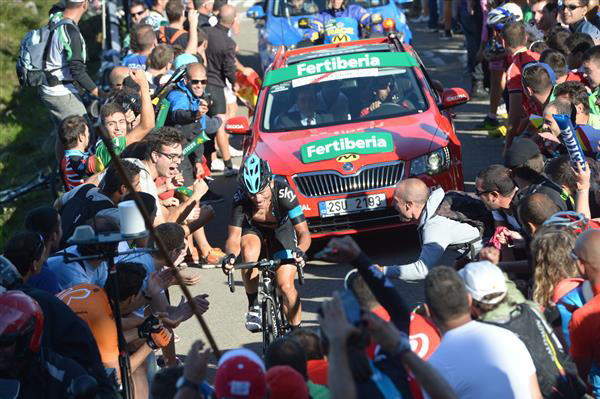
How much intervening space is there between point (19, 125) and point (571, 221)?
1430cm

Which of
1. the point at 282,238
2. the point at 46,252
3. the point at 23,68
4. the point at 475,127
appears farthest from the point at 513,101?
the point at 46,252

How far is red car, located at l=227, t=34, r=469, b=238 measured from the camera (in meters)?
9.90

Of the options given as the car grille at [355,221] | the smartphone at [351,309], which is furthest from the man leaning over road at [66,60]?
the smartphone at [351,309]

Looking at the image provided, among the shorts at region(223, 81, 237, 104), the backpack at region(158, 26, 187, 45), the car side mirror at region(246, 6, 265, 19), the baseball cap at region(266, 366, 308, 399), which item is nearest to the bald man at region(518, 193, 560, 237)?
the baseball cap at region(266, 366, 308, 399)

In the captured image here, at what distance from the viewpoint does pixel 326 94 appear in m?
11.1

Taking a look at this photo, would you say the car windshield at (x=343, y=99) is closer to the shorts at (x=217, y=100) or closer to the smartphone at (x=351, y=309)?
the shorts at (x=217, y=100)

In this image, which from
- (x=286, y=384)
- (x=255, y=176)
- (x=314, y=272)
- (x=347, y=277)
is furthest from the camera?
(x=314, y=272)

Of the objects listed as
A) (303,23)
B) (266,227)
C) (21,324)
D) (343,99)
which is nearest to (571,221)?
(266,227)

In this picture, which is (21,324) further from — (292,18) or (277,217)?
(292,18)

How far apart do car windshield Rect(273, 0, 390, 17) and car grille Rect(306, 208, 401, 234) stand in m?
7.33

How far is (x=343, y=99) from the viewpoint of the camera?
1098cm

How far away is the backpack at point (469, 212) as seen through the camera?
760 centimetres

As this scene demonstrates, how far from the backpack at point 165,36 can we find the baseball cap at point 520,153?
22.9 feet

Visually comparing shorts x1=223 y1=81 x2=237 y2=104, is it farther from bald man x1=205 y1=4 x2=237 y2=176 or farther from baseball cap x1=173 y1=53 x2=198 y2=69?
baseball cap x1=173 y1=53 x2=198 y2=69
